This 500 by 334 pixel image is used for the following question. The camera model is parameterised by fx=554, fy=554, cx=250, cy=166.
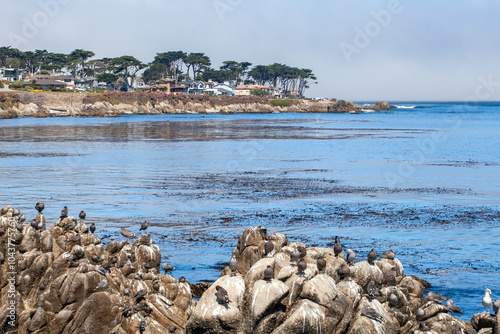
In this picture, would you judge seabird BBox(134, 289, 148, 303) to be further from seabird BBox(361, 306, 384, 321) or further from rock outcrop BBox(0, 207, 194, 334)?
seabird BBox(361, 306, 384, 321)

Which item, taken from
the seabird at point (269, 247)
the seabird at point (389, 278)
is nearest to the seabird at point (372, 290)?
the seabird at point (389, 278)

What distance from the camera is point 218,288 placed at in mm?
14633

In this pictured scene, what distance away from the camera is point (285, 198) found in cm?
3962

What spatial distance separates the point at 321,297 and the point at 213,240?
1479 centimetres

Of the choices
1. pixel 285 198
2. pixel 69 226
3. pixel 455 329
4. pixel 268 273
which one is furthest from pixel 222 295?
pixel 285 198

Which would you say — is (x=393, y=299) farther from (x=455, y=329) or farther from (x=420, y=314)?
(x=455, y=329)

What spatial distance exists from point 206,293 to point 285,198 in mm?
24789

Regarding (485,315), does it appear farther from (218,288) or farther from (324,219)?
(324,219)

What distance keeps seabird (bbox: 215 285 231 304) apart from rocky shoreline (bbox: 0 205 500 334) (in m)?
0.03

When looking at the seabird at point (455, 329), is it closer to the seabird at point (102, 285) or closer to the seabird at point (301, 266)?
the seabird at point (301, 266)

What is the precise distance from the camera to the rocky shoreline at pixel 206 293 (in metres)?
14.6

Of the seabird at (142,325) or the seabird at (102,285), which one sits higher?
the seabird at (102,285)

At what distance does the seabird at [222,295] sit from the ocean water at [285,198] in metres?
8.52

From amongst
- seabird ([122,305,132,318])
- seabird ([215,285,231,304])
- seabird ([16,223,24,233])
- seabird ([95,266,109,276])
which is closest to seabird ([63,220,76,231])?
seabird ([16,223,24,233])
